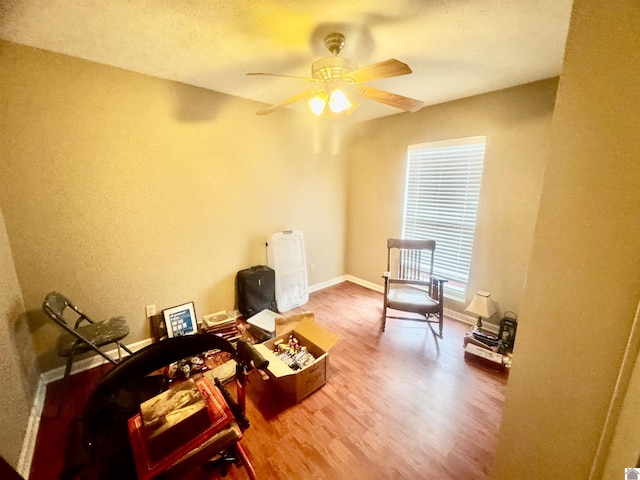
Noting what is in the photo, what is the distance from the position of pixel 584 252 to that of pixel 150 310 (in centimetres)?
298

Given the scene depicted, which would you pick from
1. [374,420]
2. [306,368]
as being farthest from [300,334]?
[374,420]

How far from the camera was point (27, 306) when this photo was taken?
5.98 feet

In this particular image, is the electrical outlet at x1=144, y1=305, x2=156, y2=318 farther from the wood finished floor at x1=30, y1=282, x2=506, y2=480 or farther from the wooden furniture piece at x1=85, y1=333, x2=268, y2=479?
the wooden furniture piece at x1=85, y1=333, x2=268, y2=479

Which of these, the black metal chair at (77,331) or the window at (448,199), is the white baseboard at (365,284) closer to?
the window at (448,199)

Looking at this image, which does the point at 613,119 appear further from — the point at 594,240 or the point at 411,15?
the point at 411,15

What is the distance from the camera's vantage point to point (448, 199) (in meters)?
2.95

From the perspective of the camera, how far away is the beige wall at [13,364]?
1.28 metres

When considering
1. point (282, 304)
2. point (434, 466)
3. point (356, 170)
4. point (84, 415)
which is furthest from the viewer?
point (356, 170)

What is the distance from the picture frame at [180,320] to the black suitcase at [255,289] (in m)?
0.51

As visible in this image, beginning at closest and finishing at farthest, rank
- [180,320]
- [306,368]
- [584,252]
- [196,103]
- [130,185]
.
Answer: [584,252] < [306,368] < [130,185] < [196,103] < [180,320]

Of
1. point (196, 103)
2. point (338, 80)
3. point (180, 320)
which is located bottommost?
point (180, 320)

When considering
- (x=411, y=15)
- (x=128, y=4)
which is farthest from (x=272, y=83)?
(x=411, y=15)

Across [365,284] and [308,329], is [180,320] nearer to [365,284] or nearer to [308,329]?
[308,329]

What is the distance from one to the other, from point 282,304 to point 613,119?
3034 mm
